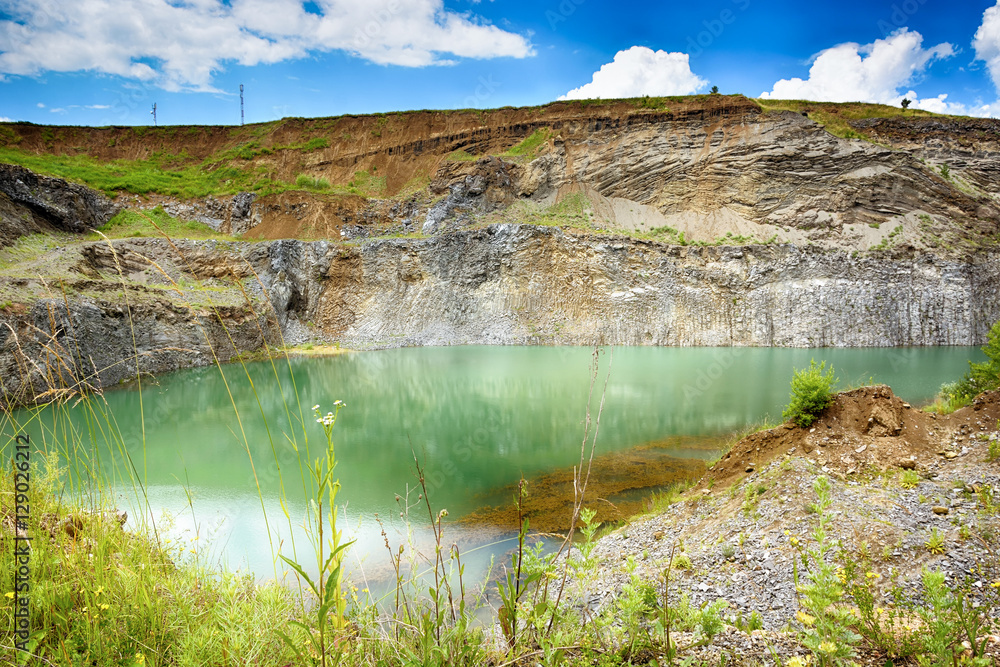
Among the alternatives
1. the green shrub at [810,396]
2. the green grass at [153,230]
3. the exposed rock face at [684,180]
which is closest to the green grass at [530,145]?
the exposed rock face at [684,180]

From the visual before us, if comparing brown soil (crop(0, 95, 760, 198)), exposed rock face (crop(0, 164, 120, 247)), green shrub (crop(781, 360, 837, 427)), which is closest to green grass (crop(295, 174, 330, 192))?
brown soil (crop(0, 95, 760, 198))

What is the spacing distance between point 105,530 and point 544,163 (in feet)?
125

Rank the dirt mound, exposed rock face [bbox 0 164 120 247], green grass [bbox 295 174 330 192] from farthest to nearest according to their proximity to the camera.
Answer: green grass [bbox 295 174 330 192], exposed rock face [bbox 0 164 120 247], the dirt mound

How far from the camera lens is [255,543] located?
6043 mm

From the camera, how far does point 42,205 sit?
2628cm

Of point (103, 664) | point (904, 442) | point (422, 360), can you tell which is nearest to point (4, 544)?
point (103, 664)

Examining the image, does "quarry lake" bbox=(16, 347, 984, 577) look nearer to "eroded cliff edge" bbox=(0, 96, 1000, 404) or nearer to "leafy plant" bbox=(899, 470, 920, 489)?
"leafy plant" bbox=(899, 470, 920, 489)

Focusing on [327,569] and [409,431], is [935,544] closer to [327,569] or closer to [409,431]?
[327,569]

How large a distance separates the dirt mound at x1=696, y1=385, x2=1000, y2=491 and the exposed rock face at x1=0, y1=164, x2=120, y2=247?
29868 millimetres

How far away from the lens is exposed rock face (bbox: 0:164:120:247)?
77.7 ft

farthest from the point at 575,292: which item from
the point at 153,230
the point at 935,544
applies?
the point at 153,230

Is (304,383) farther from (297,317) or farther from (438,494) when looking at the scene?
(297,317)

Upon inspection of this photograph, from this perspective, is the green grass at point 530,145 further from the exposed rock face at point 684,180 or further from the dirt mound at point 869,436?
the dirt mound at point 869,436

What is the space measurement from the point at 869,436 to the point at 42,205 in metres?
37.0
